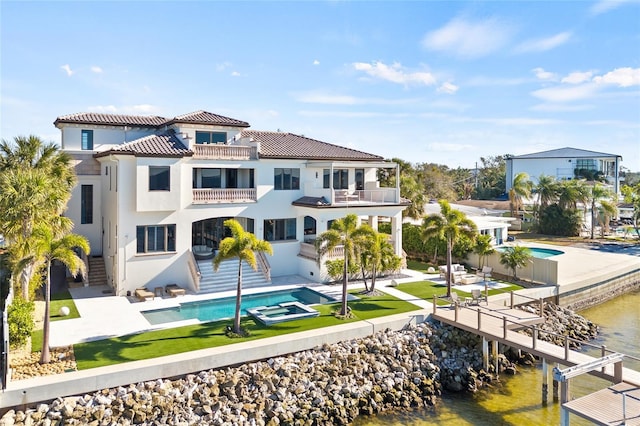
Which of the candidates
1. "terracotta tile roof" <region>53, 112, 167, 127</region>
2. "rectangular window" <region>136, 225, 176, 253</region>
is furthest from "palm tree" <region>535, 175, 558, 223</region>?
"rectangular window" <region>136, 225, 176, 253</region>

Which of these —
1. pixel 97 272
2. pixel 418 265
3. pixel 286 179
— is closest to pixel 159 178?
pixel 97 272

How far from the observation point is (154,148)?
78.9 ft

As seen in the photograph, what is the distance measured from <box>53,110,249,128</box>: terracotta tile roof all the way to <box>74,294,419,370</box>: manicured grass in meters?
13.3

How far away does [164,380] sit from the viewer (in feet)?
48.4

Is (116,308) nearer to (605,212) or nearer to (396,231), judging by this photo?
(396,231)

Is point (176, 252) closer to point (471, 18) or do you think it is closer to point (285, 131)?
point (285, 131)

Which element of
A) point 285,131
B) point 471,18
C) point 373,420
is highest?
point 471,18

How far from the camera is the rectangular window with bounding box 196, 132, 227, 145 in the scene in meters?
27.8

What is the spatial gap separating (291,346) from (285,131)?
22399mm

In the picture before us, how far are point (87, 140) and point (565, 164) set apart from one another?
72.5m

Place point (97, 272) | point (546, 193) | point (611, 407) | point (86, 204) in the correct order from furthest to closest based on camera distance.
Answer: point (546, 193) < point (86, 204) < point (97, 272) < point (611, 407)

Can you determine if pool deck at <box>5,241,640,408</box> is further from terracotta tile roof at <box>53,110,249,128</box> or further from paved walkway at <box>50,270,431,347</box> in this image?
terracotta tile roof at <box>53,110,249,128</box>

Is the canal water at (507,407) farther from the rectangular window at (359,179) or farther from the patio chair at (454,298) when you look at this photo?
the rectangular window at (359,179)

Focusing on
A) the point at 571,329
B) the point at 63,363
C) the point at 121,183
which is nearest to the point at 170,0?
the point at 121,183
